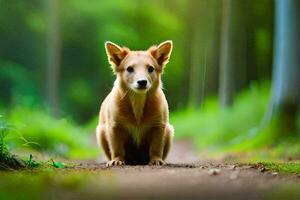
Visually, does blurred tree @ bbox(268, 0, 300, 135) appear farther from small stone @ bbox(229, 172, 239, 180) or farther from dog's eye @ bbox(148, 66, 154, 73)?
small stone @ bbox(229, 172, 239, 180)

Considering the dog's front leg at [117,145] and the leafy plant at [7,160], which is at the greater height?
the dog's front leg at [117,145]

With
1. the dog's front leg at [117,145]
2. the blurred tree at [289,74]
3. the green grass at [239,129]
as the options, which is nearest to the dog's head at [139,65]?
the dog's front leg at [117,145]

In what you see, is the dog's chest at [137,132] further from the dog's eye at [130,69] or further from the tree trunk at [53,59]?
the tree trunk at [53,59]

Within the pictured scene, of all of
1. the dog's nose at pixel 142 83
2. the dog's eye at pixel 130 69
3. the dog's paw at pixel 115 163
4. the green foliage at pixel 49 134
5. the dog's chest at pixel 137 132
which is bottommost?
the dog's paw at pixel 115 163

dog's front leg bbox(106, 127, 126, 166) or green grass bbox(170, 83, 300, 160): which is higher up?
green grass bbox(170, 83, 300, 160)

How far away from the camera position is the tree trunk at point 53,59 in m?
22.1

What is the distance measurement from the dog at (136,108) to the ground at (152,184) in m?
1.07

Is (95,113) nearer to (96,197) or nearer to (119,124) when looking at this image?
(119,124)

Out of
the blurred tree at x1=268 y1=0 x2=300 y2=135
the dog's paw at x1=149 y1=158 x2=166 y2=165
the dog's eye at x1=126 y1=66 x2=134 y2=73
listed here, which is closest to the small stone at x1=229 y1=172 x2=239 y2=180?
the dog's paw at x1=149 y1=158 x2=166 y2=165

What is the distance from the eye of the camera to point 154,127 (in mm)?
7863

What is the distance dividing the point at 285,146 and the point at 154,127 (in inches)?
224

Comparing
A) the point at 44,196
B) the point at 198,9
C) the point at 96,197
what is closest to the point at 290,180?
the point at 96,197

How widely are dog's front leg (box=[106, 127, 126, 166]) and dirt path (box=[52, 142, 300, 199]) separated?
40.3 inches

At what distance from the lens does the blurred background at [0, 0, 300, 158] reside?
1395cm
